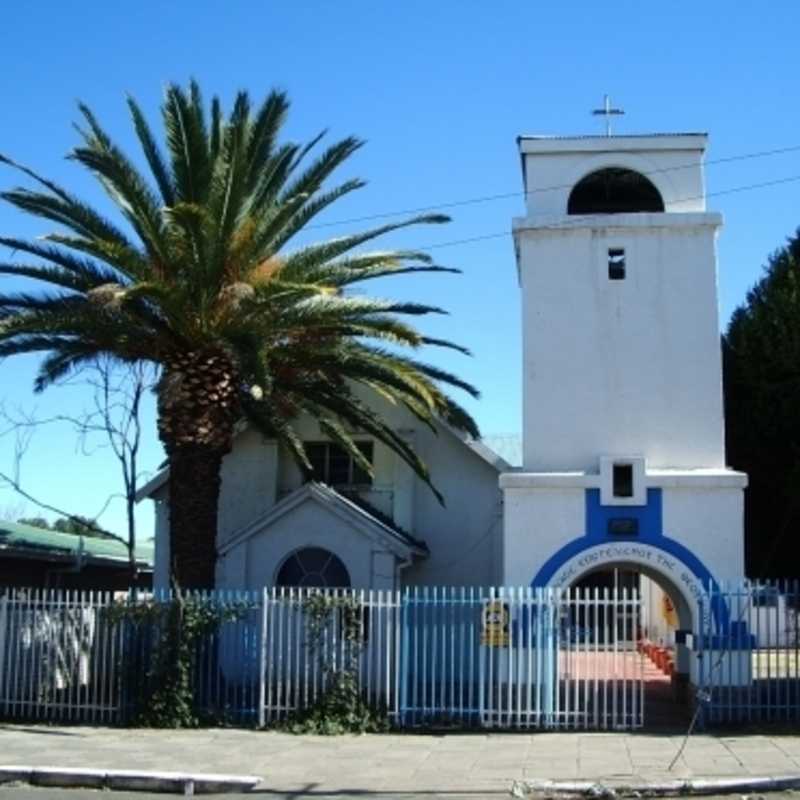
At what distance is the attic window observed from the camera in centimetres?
2436

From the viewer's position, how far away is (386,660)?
17.0 m

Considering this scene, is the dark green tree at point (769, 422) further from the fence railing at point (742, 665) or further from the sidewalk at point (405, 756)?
the sidewalk at point (405, 756)

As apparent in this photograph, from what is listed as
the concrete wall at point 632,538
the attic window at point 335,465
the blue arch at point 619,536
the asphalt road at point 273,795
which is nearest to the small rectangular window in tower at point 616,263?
the concrete wall at point 632,538

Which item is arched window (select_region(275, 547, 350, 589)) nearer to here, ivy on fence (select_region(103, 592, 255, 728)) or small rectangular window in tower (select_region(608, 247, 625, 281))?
ivy on fence (select_region(103, 592, 255, 728))

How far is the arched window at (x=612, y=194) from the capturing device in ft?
68.4

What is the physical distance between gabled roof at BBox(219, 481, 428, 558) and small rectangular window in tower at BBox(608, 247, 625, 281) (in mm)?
6238

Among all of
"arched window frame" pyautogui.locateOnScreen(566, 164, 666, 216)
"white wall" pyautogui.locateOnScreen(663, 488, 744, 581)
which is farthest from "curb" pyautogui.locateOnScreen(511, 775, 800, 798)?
"arched window frame" pyautogui.locateOnScreen(566, 164, 666, 216)

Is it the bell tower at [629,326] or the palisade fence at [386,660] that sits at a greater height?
the bell tower at [629,326]

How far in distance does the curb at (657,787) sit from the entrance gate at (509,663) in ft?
14.3

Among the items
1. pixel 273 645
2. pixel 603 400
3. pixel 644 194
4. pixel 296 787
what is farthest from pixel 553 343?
pixel 296 787

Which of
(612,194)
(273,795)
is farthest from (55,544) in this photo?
(273,795)

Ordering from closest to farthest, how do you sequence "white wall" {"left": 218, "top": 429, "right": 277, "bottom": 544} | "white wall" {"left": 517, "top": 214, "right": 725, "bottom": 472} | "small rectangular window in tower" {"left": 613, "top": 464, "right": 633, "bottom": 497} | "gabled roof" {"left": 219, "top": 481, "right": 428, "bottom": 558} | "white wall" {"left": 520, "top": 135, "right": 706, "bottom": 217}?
"small rectangular window in tower" {"left": 613, "top": 464, "right": 633, "bottom": 497}
"white wall" {"left": 517, "top": 214, "right": 725, "bottom": 472}
"white wall" {"left": 520, "top": 135, "right": 706, "bottom": 217}
"gabled roof" {"left": 219, "top": 481, "right": 428, "bottom": 558}
"white wall" {"left": 218, "top": 429, "right": 277, "bottom": 544}

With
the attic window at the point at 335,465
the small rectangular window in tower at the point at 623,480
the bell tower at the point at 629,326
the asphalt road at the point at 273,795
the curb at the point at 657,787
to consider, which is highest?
the bell tower at the point at 629,326

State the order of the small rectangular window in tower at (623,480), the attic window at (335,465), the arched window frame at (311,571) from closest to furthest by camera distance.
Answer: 1. the small rectangular window in tower at (623,480)
2. the arched window frame at (311,571)
3. the attic window at (335,465)
